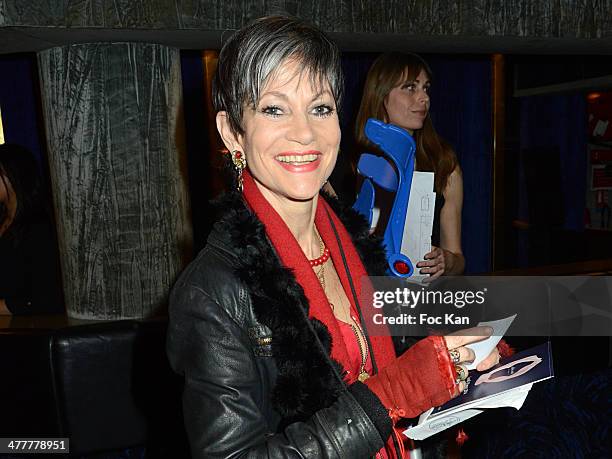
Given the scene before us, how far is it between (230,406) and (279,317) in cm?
18

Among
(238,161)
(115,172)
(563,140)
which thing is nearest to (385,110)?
(115,172)

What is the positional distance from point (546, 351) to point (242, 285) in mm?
564

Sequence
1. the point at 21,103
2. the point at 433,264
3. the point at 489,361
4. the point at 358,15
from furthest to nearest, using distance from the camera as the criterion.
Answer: the point at 21,103 < the point at 358,15 < the point at 433,264 < the point at 489,361

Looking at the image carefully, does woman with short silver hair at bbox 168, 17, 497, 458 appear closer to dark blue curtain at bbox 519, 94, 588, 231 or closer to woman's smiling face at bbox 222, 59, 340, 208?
woman's smiling face at bbox 222, 59, 340, 208

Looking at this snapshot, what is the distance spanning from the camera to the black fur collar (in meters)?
0.99

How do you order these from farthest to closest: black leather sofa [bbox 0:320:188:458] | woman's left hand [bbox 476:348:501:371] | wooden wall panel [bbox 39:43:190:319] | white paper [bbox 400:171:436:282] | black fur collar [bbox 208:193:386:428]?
1. wooden wall panel [bbox 39:43:190:319]
2. white paper [bbox 400:171:436:282]
3. black leather sofa [bbox 0:320:188:458]
4. woman's left hand [bbox 476:348:501:371]
5. black fur collar [bbox 208:193:386:428]

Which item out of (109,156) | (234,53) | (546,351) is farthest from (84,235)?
(546,351)

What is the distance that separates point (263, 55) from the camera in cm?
100

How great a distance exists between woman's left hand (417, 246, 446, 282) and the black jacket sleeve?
44.3 inches

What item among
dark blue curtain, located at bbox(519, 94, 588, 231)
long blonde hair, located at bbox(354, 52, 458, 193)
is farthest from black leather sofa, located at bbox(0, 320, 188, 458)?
dark blue curtain, located at bbox(519, 94, 588, 231)

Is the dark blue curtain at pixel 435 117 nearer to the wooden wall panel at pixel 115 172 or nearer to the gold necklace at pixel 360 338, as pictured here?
the wooden wall panel at pixel 115 172

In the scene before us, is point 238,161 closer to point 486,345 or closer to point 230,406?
point 230,406

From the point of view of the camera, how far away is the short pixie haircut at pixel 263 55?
1000 millimetres

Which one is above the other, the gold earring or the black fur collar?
the gold earring
